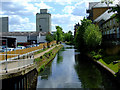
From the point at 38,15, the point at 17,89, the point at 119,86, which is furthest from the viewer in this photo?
the point at 38,15

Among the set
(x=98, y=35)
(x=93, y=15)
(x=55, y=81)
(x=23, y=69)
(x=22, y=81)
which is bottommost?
(x=55, y=81)

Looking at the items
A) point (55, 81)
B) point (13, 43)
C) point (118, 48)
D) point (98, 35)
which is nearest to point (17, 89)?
point (55, 81)

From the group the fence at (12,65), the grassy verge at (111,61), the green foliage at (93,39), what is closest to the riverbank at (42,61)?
the fence at (12,65)

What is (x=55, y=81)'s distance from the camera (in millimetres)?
21906

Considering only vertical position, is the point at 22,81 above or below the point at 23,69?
below

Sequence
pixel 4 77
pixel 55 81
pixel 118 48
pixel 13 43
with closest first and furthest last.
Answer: pixel 4 77 → pixel 55 81 → pixel 118 48 → pixel 13 43

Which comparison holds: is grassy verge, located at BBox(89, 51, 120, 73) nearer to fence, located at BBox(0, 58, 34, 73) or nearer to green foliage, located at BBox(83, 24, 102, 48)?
green foliage, located at BBox(83, 24, 102, 48)

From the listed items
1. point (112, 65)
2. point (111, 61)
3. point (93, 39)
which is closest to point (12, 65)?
point (112, 65)

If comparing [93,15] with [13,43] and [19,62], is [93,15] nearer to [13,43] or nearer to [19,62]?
[13,43]

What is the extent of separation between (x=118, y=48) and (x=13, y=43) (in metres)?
27.9

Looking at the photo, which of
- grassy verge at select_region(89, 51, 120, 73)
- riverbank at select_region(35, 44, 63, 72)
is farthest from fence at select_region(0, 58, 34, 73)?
grassy verge at select_region(89, 51, 120, 73)

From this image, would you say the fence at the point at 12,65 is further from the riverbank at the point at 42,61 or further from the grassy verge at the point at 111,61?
the grassy verge at the point at 111,61

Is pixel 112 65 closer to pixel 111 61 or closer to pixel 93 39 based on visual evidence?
pixel 111 61

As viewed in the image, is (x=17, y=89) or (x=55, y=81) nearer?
(x=17, y=89)
